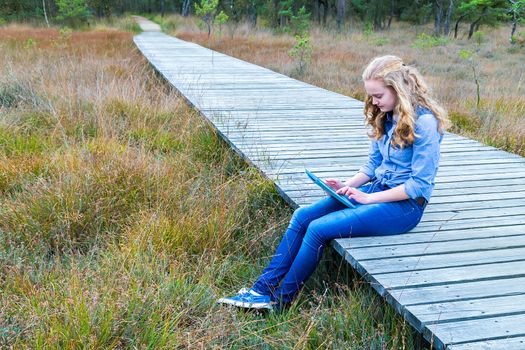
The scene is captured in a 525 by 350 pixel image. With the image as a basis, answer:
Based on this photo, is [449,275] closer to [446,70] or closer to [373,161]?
[373,161]

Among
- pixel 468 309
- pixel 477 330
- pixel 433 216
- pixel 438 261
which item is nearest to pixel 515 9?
pixel 433 216

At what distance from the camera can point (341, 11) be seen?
25938 millimetres

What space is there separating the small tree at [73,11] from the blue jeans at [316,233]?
91.8 feet

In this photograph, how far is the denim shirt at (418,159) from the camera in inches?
107

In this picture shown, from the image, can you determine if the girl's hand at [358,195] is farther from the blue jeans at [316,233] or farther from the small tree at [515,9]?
the small tree at [515,9]

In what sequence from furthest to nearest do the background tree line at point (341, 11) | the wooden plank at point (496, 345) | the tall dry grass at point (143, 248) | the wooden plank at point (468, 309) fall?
the background tree line at point (341, 11)
the tall dry grass at point (143, 248)
the wooden plank at point (468, 309)
the wooden plank at point (496, 345)

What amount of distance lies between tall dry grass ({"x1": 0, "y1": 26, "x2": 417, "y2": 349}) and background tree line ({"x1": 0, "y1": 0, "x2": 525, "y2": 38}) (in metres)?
20.1

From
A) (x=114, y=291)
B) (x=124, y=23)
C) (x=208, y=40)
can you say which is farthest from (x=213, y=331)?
(x=124, y=23)

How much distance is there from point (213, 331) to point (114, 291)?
0.54m

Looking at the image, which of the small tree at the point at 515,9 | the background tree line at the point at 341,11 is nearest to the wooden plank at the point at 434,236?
the small tree at the point at 515,9

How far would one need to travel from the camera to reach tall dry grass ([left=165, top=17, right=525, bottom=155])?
659 centimetres

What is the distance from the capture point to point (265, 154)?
439 centimetres

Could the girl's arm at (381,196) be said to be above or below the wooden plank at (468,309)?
above

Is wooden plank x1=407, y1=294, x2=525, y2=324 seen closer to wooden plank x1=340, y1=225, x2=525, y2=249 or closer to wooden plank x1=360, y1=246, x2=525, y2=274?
wooden plank x1=360, y1=246, x2=525, y2=274
